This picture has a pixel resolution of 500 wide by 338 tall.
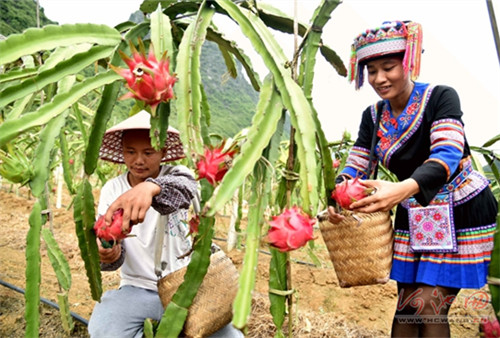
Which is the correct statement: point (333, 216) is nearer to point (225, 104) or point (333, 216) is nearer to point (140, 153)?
point (140, 153)

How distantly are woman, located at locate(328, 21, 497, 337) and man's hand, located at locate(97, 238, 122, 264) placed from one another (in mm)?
588

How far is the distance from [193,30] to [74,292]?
1.87 meters

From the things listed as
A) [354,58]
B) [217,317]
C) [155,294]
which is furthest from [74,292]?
[354,58]

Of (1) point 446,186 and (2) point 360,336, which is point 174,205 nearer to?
(1) point 446,186

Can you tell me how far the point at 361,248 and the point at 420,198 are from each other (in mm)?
212

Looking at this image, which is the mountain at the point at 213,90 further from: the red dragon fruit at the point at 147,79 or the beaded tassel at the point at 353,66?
the red dragon fruit at the point at 147,79

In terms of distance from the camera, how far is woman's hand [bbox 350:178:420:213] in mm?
826

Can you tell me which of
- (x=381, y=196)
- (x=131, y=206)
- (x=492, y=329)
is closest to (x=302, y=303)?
(x=492, y=329)

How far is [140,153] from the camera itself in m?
Result: 1.18

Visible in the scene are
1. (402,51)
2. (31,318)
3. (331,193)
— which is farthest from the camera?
(402,51)

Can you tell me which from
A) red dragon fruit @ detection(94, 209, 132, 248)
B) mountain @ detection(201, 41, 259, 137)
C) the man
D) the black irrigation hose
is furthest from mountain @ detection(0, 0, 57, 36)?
red dragon fruit @ detection(94, 209, 132, 248)

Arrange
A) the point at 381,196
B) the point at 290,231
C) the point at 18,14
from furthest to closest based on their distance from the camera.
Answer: the point at 18,14 < the point at 381,196 < the point at 290,231

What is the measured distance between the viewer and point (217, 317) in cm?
95

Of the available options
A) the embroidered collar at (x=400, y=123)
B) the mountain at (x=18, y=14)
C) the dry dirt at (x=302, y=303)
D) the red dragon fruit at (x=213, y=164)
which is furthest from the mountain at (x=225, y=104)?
the red dragon fruit at (x=213, y=164)
